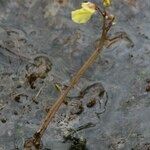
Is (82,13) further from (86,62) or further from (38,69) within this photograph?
(38,69)

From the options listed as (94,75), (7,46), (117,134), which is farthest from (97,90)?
(7,46)

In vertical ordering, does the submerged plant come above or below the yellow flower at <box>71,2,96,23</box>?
below

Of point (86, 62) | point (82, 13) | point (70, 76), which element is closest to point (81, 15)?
point (82, 13)

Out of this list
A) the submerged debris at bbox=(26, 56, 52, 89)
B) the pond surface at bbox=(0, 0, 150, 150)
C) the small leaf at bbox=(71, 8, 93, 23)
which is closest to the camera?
the small leaf at bbox=(71, 8, 93, 23)

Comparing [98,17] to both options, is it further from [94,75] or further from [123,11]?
[94,75]

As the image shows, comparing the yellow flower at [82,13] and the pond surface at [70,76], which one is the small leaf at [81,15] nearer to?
the yellow flower at [82,13]

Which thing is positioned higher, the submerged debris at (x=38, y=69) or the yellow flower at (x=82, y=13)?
the yellow flower at (x=82, y=13)

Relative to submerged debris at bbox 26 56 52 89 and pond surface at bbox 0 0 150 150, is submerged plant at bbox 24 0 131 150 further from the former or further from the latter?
submerged debris at bbox 26 56 52 89

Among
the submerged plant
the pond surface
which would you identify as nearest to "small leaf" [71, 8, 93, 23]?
the submerged plant

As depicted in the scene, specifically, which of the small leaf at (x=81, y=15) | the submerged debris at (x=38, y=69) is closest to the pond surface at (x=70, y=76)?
the submerged debris at (x=38, y=69)
